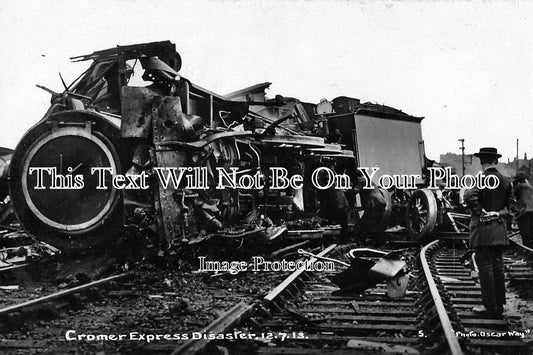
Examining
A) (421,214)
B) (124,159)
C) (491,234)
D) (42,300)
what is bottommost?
(42,300)

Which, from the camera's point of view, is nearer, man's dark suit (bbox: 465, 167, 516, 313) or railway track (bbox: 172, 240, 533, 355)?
railway track (bbox: 172, 240, 533, 355)

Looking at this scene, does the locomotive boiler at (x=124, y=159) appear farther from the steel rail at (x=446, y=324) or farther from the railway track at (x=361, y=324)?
the steel rail at (x=446, y=324)

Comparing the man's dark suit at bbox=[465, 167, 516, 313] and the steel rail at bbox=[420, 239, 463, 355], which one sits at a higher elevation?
the man's dark suit at bbox=[465, 167, 516, 313]

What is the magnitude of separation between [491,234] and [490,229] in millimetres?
49

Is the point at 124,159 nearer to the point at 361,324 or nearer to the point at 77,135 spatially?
the point at 77,135

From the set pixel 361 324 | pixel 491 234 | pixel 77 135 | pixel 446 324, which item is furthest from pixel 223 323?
pixel 77 135

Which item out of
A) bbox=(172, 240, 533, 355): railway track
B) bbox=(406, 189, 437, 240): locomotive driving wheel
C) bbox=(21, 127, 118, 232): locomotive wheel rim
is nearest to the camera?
bbox=(172, 240, 533, 355): railway track

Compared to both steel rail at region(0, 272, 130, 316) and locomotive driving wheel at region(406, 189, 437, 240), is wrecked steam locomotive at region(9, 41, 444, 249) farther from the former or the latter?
locomotive driving wheel at region(406, 189, 437, 240)

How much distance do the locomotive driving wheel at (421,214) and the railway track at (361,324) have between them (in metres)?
4.25

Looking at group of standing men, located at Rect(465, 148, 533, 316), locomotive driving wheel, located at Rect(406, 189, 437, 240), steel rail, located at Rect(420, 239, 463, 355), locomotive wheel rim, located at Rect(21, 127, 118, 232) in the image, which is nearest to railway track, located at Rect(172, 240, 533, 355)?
steel rail, located at Rect(420, 239, 463, 355)

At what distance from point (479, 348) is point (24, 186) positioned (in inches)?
236

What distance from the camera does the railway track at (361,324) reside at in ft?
11.9

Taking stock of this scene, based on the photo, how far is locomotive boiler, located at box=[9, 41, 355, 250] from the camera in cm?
663

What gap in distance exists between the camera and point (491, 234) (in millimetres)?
4973
